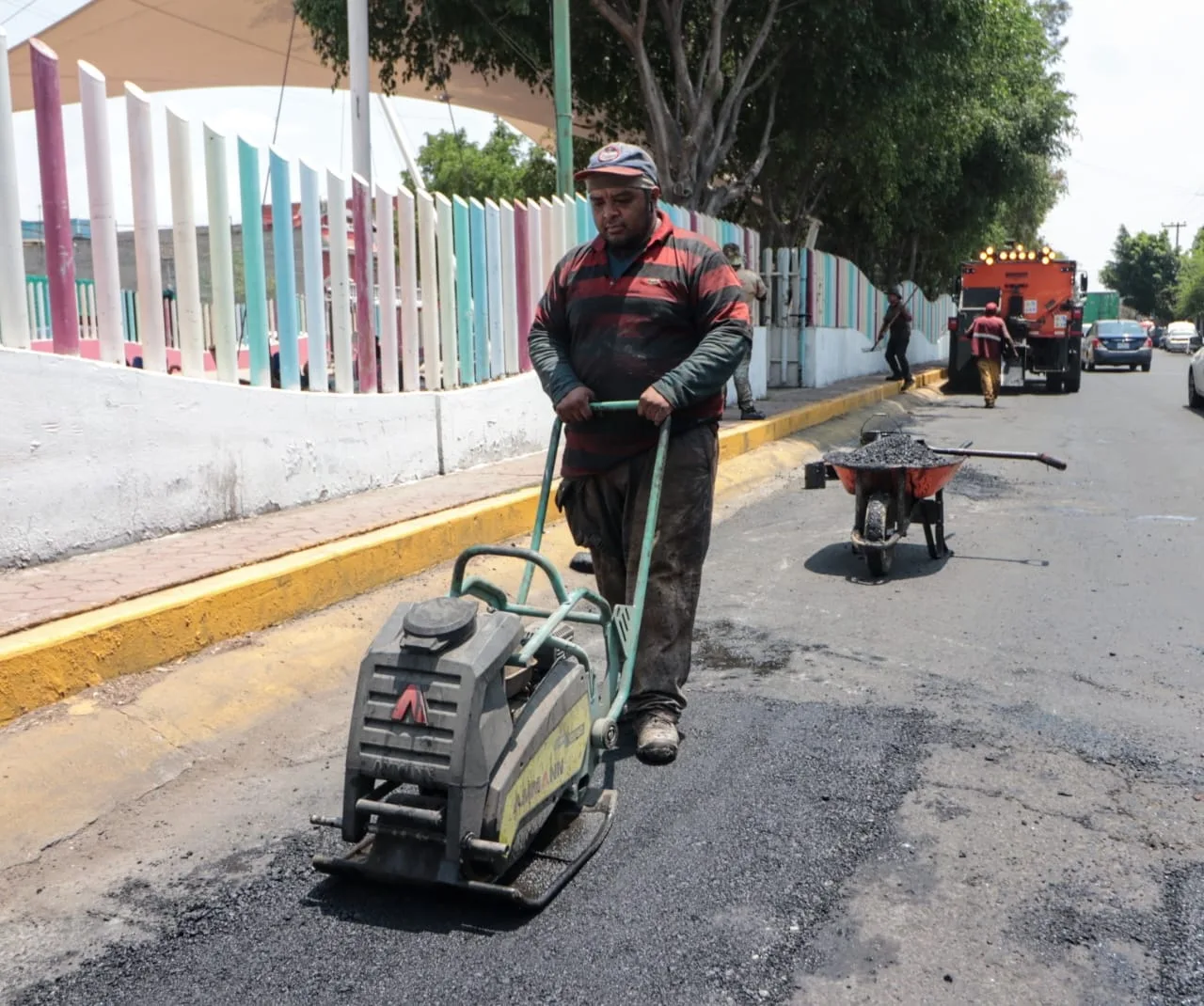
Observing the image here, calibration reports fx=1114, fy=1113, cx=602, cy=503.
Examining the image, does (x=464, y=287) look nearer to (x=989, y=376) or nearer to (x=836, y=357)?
(x=989, y=376)

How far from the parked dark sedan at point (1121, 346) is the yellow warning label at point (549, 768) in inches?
1380

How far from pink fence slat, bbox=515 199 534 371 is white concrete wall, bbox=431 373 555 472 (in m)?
0.28

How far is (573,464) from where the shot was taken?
3.77 m

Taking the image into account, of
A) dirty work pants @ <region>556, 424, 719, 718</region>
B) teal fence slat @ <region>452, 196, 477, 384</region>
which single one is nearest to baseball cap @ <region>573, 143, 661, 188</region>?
dirty work pants @ <region>556, 424, 719, 718</region>

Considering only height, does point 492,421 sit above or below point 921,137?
below

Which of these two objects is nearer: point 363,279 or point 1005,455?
point 1005,455

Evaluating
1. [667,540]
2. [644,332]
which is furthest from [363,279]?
[667,540]

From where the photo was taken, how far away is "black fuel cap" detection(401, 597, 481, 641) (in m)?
2.58

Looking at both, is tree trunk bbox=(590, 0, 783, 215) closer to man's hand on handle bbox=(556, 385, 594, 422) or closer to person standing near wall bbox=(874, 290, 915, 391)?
person standing near wall bbox=(874, 290, 915, 391)

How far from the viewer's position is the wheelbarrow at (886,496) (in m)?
6.23

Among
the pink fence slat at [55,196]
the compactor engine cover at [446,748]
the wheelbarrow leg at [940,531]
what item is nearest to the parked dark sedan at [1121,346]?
the wheelbarrow leg at [940,531]

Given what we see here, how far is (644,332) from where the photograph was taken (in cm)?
361

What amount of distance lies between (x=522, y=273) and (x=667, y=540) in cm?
609

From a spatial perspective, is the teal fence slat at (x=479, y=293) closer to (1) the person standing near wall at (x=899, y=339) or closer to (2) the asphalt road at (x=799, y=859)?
(2) the asphalt road at (x=799, y=859)
